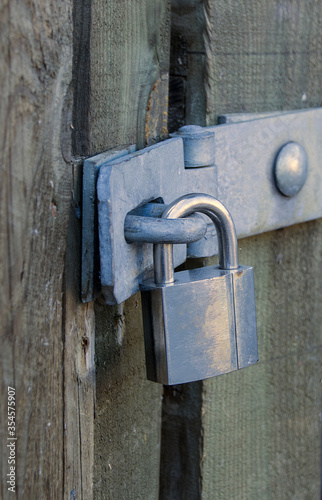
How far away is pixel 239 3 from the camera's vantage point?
699mm

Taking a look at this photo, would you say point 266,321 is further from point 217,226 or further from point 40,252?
point 40,252

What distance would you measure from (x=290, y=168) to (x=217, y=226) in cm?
20

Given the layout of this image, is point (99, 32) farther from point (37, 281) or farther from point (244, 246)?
point (244, 246)

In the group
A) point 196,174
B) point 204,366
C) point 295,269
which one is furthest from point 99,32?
point 295,269

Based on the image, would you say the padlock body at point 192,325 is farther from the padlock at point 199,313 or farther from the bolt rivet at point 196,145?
the bolt rivet at point 196,145

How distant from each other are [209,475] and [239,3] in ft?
1.93

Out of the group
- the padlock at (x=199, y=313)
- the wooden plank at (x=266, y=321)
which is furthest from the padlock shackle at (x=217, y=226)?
the wooden plank at (x=266, y=321)

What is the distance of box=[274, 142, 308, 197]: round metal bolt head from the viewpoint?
74 cm

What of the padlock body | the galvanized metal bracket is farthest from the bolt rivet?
the padlock body

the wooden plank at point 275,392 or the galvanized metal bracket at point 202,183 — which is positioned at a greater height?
the galvanized metal bracket at point 202,183

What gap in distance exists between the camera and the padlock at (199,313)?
1.80ft

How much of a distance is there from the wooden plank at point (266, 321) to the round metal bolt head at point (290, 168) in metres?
0.06

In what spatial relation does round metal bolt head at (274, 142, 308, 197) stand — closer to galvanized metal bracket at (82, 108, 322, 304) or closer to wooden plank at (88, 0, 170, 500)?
galvanized metal bracket at (82, 108, 322, 304)

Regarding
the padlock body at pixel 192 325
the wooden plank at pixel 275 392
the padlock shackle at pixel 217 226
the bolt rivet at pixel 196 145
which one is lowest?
the wooden plank at pixel 275 392
